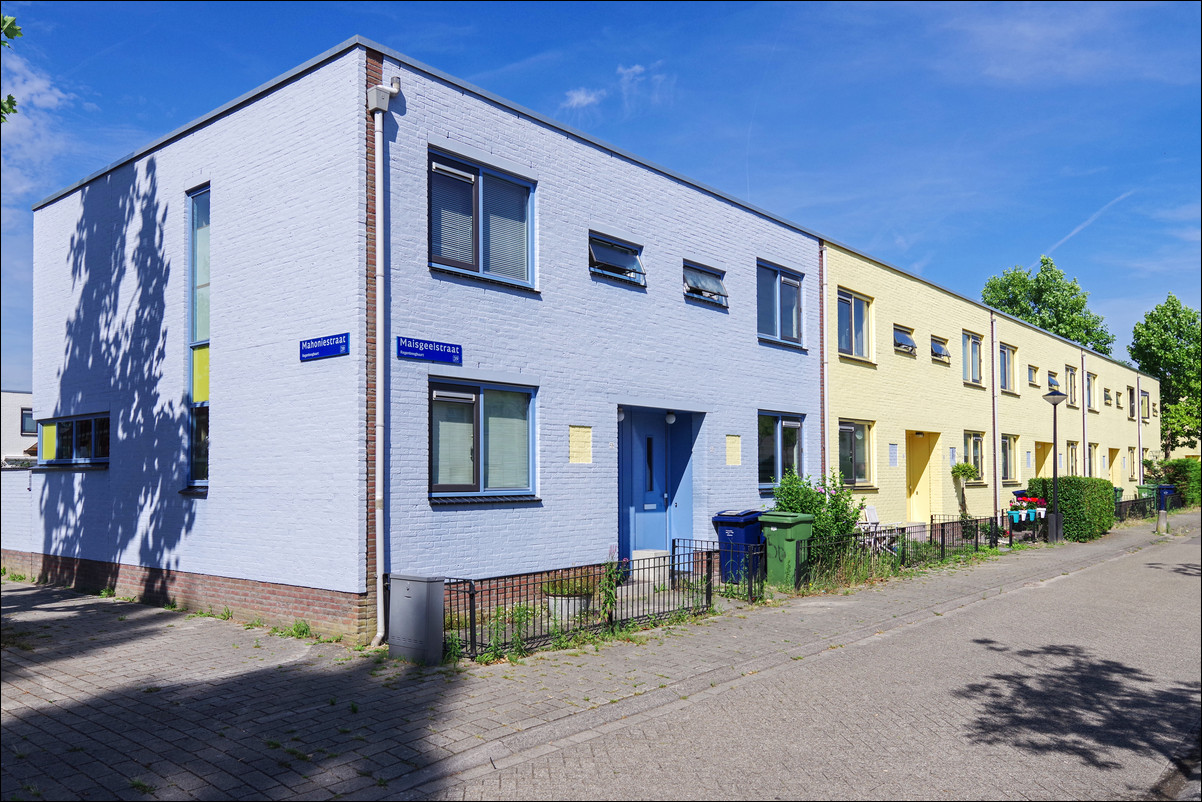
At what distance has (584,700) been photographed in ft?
23.5

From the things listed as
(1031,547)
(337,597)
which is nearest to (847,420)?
(1031,547)

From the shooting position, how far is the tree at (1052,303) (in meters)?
51.8

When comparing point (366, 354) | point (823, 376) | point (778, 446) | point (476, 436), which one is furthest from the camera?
point (823, 376)

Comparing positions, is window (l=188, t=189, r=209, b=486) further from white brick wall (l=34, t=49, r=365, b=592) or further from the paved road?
the paved road

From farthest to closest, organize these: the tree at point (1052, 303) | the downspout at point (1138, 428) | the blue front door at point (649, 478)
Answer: the tree at point (1052, 303), the downspout at point (1138, 428), the blue front door at point (649, 478)

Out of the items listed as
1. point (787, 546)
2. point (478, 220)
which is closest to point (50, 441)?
point (478, 220)

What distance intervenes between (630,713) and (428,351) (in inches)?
196

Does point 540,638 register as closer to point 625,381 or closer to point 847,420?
point 625,381

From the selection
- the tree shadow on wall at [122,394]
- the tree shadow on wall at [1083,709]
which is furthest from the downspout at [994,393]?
the tree shadow on wall at [122,394]

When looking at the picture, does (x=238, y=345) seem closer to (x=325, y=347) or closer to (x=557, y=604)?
(x=325, y=347)

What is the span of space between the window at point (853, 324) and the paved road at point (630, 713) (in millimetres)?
8969

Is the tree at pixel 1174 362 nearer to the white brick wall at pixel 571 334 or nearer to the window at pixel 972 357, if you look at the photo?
the window at pixel 972 357

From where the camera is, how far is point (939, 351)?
76.1 feet

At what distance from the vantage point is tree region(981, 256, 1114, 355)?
51812 mm
